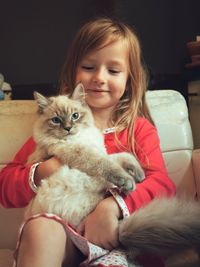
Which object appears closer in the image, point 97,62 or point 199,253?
point 199,253

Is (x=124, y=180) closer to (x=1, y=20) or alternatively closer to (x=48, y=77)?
(x=48, y=77)

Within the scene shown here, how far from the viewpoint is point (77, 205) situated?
1097 millimetres

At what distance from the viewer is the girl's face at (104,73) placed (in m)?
1.40

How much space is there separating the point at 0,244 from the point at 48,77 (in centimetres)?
156

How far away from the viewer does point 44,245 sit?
3.15 ft

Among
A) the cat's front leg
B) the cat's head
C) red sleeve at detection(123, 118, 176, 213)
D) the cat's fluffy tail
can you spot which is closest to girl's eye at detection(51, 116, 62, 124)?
the cat's head

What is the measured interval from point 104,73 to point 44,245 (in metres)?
0.70

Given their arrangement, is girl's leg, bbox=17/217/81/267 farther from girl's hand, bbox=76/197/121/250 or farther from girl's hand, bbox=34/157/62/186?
girl's hand, bbox=34/157/62/186

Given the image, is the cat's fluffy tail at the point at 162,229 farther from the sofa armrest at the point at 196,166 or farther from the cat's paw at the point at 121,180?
the sofa armrest at the point at 196,166

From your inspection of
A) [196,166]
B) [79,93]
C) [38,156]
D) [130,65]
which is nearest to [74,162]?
[38,156]

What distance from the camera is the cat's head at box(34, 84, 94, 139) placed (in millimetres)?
1257

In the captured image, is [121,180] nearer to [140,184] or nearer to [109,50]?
[140,184]

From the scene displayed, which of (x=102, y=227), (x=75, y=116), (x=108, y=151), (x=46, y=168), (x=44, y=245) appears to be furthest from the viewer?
(x=108, y=151)

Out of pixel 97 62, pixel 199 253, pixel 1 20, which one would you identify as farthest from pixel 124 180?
pixel 1 20
